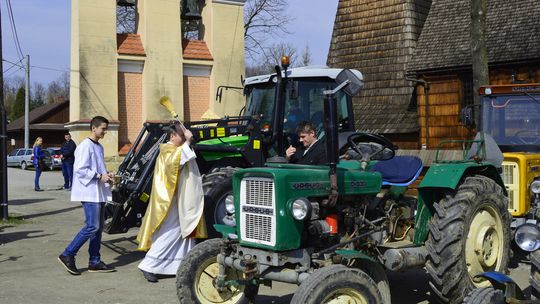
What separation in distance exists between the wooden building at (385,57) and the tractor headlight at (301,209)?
16378mm

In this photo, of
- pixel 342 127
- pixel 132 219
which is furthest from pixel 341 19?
pixel 132 219

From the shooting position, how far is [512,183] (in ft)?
26.6

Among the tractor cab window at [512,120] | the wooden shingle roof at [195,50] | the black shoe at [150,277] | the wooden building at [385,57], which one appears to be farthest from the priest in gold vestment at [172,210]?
the wooden building at [385,57]

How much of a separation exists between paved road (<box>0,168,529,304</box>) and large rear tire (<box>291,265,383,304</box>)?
179 centimetres

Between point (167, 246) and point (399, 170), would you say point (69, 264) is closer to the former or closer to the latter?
point (167, 246)

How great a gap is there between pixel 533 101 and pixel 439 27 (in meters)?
12.6

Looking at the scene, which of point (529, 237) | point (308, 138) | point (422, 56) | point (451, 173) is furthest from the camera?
point (422, 56)

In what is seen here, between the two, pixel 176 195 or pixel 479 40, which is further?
pixel 479 40

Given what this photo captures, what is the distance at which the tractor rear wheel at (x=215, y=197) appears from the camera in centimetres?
866

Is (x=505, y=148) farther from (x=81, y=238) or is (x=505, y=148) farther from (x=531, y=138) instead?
(x=81, y=238)

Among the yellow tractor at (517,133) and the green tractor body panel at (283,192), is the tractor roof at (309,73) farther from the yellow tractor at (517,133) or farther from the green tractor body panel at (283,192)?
the green tractor body panel at (283,192)

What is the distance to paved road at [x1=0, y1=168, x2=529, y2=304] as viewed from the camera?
6941 mm

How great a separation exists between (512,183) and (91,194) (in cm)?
523

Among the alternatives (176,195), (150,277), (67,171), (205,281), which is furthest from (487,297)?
(67,171)
